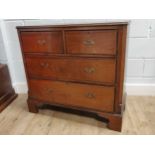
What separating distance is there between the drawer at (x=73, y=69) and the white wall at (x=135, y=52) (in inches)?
23.8

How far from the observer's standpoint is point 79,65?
1.38 m

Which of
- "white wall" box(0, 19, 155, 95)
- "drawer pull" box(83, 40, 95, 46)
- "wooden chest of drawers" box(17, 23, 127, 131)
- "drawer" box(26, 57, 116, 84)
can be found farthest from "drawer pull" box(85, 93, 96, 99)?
"white wall" box(0, 19, 155, 95)

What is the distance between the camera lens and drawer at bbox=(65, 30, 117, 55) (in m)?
1.21

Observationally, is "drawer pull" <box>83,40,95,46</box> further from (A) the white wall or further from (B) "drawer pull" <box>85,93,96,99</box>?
(A) the white wall

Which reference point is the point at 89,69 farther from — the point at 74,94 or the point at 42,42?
the point at 42,42

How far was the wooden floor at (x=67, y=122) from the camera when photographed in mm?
1464

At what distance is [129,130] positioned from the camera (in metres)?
1.44

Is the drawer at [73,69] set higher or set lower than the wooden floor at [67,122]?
higher

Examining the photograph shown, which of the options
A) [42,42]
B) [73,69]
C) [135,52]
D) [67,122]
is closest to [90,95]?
[73,69]

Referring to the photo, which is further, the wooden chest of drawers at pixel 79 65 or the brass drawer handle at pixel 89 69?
the brass drawer handle at pixel 89 69

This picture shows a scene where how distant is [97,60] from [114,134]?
653 mm

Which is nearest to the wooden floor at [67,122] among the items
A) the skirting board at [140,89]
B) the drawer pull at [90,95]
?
the skirting board at [140,89]

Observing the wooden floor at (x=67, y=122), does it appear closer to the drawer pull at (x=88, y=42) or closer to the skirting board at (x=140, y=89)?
the skirting board at (x=140, y=89)

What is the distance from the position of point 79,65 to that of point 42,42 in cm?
38
